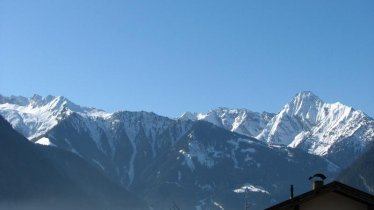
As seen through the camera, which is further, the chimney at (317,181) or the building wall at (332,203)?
the chimney at (317,181)

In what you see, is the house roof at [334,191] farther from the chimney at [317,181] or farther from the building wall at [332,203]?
the chimney at [317,181]

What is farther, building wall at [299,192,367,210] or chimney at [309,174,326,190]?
chimney at [309,174,326,190]

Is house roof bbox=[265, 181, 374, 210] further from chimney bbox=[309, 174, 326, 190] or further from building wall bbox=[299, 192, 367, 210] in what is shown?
chimney bbox=[309, 174, 326, 190]

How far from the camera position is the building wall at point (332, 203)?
40656 mm

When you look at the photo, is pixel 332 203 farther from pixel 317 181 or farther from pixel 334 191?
pixel 317 181

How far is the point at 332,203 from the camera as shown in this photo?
4081cm

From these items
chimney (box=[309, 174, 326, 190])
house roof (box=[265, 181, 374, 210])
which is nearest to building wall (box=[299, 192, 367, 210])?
house roof (box=[265, 181, 374, 210])

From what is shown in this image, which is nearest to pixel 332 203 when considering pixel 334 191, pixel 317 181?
pixel 334 191

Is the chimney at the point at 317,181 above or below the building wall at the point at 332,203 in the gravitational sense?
above

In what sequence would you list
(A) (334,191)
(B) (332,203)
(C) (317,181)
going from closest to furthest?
(A) (334,191)
(B) (332,203)
(C) (317,181)

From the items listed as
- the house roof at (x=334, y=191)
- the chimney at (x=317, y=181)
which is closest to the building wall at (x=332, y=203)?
the house roof at (x=334, y=191)

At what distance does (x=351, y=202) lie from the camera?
1602 inches

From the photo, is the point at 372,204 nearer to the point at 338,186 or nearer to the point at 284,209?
the point at 338,186

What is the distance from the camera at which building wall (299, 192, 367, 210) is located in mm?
40656
